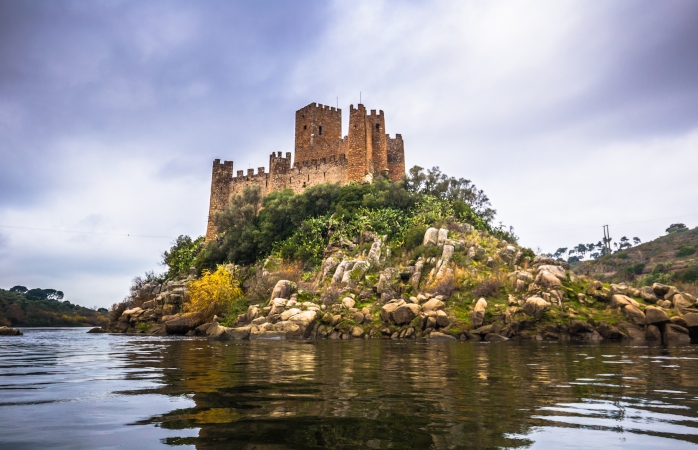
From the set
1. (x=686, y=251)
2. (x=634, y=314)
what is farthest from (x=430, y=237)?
(x=686, y=251)

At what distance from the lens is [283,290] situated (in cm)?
3391

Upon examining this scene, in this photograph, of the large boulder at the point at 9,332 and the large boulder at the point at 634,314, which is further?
the large boulder at the point at 9,332

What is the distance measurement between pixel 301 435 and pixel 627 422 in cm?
319

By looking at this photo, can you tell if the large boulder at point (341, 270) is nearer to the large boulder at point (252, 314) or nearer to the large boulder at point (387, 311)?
the large boulder at point (252, 314)

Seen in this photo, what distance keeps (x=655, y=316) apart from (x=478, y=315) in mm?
8464

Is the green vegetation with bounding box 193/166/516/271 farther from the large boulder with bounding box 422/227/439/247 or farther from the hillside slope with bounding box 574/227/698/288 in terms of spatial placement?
the hillside slope with bounding box 574/227/698/288

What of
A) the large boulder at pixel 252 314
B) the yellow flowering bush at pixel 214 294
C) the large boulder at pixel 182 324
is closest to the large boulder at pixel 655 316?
the large boulder at pixel 252 314

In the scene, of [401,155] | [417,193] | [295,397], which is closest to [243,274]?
[417,193]

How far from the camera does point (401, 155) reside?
180 ft

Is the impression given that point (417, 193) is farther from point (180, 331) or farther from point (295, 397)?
point (295, 397)

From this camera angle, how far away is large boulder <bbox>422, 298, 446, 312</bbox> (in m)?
28.1

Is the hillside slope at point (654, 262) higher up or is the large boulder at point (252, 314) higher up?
the hillside slope at point (654, 262)

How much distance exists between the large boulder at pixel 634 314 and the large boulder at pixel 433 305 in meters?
9.64

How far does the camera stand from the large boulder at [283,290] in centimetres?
3372
